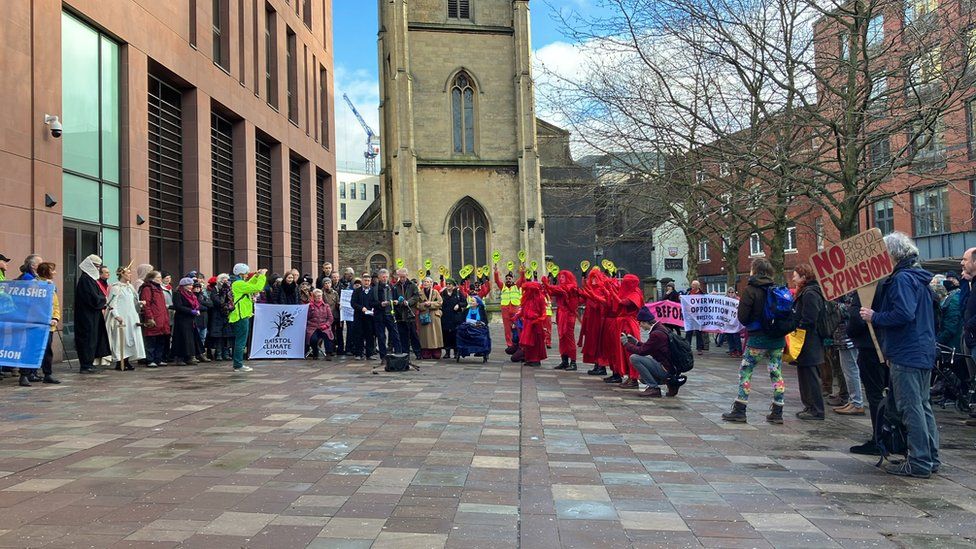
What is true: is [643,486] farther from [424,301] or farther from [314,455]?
[424,301]

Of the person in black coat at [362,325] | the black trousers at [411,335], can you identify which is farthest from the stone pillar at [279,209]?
the black trousers at [411,335]

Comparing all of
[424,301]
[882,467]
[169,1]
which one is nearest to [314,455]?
[882,467]

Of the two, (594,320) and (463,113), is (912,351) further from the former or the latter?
(463,113)

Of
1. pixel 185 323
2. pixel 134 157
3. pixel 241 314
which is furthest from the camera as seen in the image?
pixel 134 157

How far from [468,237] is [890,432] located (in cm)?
3580

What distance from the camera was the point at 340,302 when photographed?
15.6 m

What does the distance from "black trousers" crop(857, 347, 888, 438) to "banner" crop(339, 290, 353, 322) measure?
435 inches

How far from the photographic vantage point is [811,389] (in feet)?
26.9

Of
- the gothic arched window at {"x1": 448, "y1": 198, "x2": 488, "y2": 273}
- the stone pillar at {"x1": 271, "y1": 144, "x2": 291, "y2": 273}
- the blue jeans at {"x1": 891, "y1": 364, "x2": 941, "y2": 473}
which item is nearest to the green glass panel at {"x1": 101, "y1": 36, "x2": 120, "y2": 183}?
the stone pillar at {"x1": 271, "y1": 144, "x2": 291, "y2": 273}

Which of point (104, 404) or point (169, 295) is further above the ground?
point (169, 295)

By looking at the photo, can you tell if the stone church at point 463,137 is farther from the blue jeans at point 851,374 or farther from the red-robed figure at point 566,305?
the blue jeans at point 851,374

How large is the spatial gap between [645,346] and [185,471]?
20.8ft

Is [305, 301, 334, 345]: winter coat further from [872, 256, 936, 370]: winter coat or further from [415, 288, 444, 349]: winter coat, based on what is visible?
[872, 256, 936, 370]: winter coat

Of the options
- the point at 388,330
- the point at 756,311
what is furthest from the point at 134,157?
the point at 756,311
